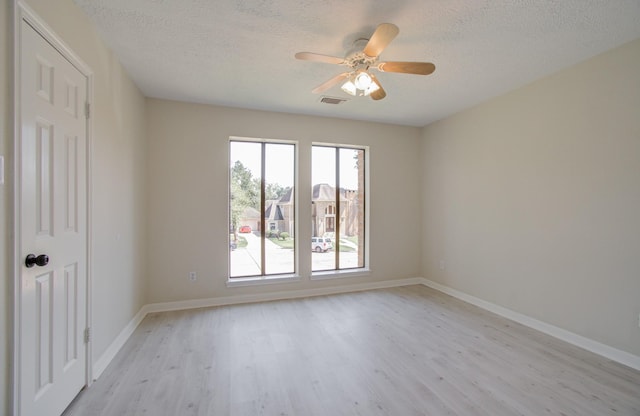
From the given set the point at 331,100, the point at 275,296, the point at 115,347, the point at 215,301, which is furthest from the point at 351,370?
the point at 331,100

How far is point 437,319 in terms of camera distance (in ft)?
11.1

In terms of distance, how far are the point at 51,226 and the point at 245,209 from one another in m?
2.49

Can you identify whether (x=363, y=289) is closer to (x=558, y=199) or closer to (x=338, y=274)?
(x=338, y=274)

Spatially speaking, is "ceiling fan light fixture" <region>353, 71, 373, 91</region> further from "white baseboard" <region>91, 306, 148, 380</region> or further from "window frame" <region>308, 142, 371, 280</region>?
"white baseboard" <region>91, 306, 148, 380</region>

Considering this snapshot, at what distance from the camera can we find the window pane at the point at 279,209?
4230 mm

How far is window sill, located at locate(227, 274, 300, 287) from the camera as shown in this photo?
155 inches

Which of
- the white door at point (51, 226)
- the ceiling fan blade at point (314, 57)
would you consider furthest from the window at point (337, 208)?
the white door at point (51, 226)

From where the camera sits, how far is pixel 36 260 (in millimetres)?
1530

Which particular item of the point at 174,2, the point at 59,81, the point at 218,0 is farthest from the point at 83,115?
the point at 218,0

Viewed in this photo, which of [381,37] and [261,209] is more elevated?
[381,37]

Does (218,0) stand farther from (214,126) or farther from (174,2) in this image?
(214,126)

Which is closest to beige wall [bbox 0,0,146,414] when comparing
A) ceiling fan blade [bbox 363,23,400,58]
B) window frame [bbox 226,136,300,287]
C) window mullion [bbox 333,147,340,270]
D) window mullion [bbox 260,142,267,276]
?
window frame [bbox 226,136,300,287]

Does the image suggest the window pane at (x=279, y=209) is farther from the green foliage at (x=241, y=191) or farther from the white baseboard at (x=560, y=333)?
the white baseboard at (x=560, y=333)

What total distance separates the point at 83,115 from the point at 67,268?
107cm
